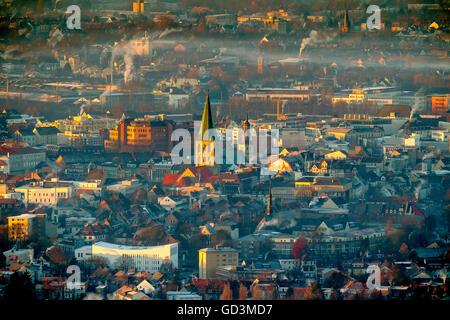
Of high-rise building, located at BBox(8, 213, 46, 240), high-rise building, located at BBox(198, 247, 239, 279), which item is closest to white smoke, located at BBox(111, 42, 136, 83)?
high-rise building, located at BBox(8, 213, 46, 240)

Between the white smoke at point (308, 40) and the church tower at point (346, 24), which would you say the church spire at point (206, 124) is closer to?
the church tower at point (346, 24)

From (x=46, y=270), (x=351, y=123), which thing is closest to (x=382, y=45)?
(x=351, y=123)

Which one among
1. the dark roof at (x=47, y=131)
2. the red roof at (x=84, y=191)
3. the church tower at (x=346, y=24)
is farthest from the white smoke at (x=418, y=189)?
the church tower at (x=346, y=24)

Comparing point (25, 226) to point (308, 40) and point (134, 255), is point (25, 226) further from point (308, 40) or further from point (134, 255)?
point (308, 40)

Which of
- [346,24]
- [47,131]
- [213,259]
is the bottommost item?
[47,131]

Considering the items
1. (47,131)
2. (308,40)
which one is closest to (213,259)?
(47,131)
